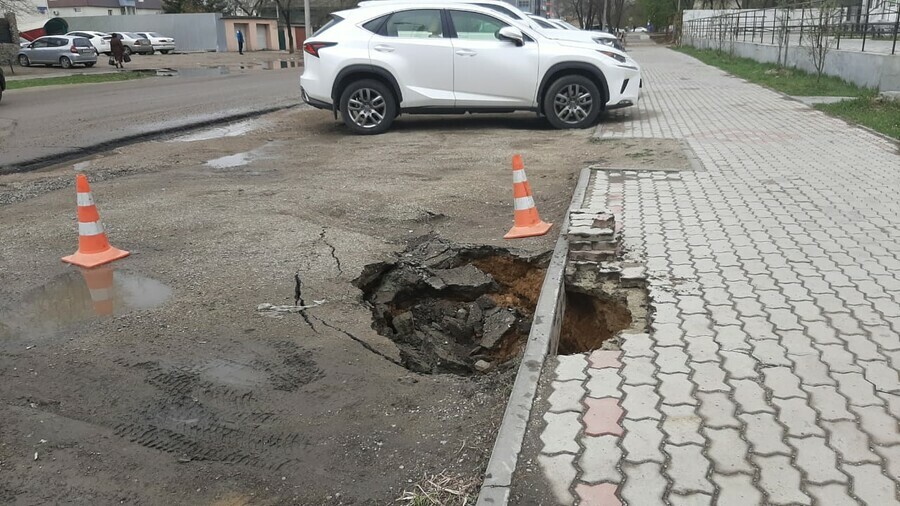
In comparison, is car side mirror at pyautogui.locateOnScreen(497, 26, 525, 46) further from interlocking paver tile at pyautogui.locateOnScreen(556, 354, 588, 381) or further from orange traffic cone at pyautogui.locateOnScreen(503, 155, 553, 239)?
interlocking paver tile at pyautogui.locateOnScreen(556, 354, 588, 381)

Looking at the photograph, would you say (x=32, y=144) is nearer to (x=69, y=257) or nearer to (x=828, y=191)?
(x=69, y=257)

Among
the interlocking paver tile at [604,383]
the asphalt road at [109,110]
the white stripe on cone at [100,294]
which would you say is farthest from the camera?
the asphalt road at [109,110]

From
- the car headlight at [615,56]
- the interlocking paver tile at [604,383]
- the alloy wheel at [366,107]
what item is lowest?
the interlocking paver tile at [604,383]

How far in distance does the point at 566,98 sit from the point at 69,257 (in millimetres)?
7818

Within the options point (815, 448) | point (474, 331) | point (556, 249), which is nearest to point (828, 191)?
point (556, 249)

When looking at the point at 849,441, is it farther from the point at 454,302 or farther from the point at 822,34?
the point at 822,34

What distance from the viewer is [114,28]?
57906 mm

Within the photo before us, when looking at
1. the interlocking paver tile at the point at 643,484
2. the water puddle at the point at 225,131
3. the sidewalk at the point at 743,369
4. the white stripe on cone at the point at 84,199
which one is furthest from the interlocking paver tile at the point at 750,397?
the water puddle at the point at 225,131

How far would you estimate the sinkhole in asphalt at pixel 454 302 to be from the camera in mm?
4309

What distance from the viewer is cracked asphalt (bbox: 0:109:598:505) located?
290cm

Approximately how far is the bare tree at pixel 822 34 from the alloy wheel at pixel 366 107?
11490 millimetres

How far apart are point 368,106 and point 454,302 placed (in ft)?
22.2

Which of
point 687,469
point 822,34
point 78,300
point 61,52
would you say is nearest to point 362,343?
point 687,469

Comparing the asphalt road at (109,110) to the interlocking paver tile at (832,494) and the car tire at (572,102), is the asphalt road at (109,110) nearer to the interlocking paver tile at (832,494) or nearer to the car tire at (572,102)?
the car tire at (572,102)
